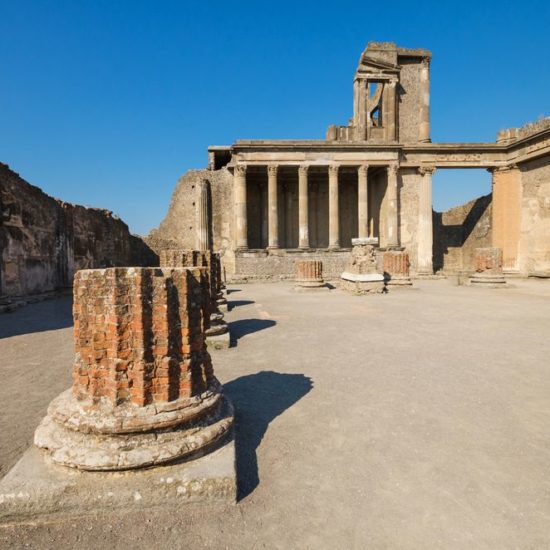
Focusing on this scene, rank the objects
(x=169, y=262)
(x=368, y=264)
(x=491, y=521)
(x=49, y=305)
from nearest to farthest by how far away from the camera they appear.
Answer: (x=491, y=521), (x=169, y=262), (x=49, y=305), (x=368, y=264)

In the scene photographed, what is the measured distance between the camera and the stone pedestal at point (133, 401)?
2.00 m

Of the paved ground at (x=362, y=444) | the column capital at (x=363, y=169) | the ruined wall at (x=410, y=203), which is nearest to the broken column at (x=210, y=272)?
the paved ground at (x=362, y=444)

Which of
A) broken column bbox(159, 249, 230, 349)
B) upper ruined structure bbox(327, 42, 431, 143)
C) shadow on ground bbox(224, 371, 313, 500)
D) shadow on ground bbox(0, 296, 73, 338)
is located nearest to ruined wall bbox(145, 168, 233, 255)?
upper ruined structure bbox(327, 42, 431, 143)

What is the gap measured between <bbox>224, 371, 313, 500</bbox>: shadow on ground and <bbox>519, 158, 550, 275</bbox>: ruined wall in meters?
A: 19.1

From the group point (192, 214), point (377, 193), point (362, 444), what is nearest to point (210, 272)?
point (362, 444)

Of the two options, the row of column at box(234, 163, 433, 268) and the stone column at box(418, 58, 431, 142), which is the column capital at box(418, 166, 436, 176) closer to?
the row of column at box(234, 163, 433, 268)

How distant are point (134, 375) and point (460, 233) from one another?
27.0m

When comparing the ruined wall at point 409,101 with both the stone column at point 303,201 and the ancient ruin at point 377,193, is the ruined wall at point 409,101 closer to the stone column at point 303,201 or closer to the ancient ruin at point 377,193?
the ancient ruin at point 377,193

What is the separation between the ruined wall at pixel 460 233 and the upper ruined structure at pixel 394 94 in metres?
5.95

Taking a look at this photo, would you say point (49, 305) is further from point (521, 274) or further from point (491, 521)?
point (521, 274)

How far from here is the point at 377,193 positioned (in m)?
23.5

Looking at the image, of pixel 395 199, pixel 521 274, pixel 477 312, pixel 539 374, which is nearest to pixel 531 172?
pixel 521 274

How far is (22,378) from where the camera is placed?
12.8 feet

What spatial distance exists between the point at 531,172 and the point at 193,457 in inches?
901
